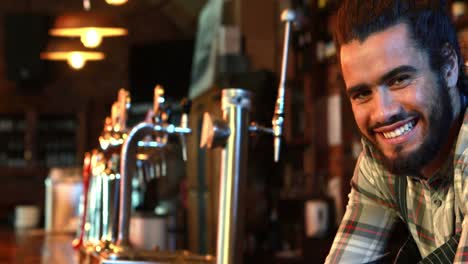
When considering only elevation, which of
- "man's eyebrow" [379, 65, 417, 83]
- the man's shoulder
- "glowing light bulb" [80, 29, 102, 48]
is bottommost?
the man's shoulder

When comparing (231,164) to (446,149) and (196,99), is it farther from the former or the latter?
(196,99)

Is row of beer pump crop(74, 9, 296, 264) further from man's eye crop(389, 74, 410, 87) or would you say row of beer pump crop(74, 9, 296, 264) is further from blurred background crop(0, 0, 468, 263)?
man's eye crop(389, 74, 410, 87)

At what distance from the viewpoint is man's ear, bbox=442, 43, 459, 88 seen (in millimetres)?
1123

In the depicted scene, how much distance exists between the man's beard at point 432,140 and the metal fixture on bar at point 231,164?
364mm

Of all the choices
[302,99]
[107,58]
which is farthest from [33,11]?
[302,99]

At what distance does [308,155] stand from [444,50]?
4.95 metres

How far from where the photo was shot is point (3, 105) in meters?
10.9

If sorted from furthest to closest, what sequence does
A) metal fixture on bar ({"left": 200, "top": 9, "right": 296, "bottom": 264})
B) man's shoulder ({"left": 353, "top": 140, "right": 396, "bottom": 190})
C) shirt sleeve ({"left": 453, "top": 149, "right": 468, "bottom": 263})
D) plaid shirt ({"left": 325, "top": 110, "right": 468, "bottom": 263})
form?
metal fixture on bar ({"left": 200, "top": 9, "right": 296, "bottom": 264}) → man's shoulder ({"left": 353, "top": 140, "right": 396, "bottom": 190}) → plaid shirt ({"left": 325, "top": 110, "right": 468, "bottom": 263}) → shirt sleeve ({"left": 453, "top": 149, "right": 468, "bottom": 263})

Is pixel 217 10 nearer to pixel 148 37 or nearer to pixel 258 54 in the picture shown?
pixel 258 54

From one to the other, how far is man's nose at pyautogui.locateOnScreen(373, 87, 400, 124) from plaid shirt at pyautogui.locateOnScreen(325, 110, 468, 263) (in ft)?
0.30

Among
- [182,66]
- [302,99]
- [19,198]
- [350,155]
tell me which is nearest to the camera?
[350,155]

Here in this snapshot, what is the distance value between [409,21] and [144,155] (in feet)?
3.76

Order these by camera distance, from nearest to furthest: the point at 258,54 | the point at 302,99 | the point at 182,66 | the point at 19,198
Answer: the point at 302,99
the point at 258,54
the point at 182,66
the point at 19,198

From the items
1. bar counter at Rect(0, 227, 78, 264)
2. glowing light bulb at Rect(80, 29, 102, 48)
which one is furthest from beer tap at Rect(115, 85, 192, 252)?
glowing light bulb at Rect(80, 29, 102, 48)
